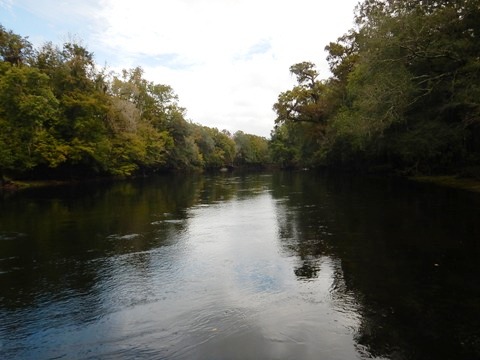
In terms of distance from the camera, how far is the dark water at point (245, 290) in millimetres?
5180

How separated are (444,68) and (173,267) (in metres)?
22.3

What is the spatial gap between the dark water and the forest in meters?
11.2

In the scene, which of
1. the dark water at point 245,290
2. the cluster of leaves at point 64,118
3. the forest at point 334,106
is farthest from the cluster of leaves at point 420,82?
the cluster of leaves at point 64,118

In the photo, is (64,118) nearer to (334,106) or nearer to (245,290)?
(334,106)

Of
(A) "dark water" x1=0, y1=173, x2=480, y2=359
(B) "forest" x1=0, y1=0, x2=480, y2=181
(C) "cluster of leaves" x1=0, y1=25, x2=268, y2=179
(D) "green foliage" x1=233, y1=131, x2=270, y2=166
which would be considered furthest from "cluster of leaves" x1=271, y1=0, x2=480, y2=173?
(D) "green foliage" x1=233, y1=131, x2=270, y2=166

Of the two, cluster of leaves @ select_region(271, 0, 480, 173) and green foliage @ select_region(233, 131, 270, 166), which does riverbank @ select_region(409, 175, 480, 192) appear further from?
green foliage @ select_region(233, 131, 270, 166)

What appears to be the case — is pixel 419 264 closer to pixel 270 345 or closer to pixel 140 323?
pixel 270 345

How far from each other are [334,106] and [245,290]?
46.3 metres

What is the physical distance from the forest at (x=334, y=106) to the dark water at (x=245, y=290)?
1115 centimetres

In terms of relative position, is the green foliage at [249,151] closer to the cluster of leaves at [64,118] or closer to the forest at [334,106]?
the forest at [334,106]

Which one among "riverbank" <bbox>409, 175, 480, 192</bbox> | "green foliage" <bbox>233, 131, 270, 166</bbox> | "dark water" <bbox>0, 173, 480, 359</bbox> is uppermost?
"green foliage" <bbox>233, 131, 270, 166</bbox>

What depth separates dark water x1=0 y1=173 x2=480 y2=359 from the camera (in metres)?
5.18

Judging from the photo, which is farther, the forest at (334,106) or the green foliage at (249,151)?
the green foliage at (249,151)

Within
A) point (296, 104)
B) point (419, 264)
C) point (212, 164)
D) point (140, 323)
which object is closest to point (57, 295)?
point (140, 323)
